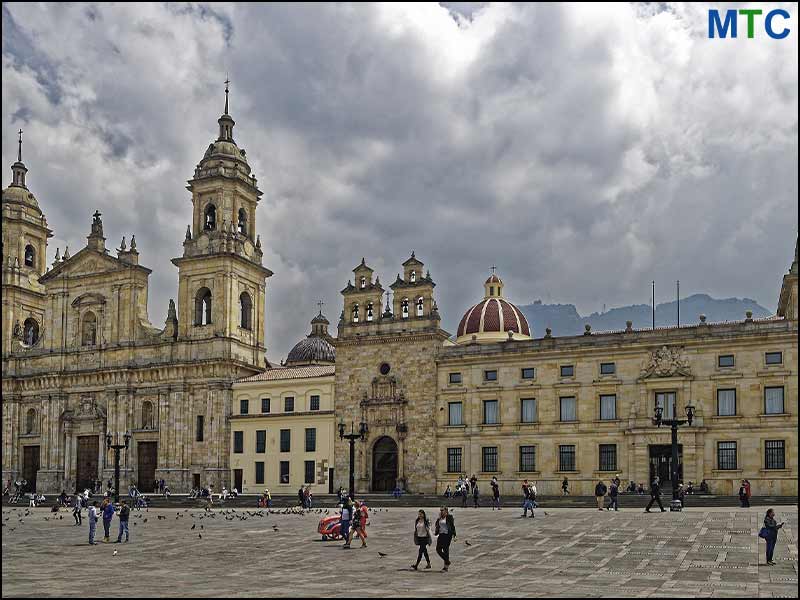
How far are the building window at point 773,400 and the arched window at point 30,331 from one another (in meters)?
62.3

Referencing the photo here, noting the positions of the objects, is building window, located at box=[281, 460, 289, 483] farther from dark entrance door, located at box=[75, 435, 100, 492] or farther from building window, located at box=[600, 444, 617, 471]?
building window, located at box=[600, 444, 617, 471]

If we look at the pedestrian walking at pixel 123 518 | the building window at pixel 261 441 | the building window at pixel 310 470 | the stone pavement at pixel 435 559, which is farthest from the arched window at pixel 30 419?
the pedestrian walking at pixel 123 518

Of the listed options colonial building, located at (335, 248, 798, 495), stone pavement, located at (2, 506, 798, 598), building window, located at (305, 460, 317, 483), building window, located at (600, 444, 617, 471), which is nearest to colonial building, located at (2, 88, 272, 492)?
building window, located at (305, 460, 317, 483)

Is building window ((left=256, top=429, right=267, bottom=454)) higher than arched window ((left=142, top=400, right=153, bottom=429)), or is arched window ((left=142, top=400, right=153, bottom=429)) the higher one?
arched window ((left=142, top=400, right=153, bottom=429))

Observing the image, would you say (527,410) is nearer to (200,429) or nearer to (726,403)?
(726,403)

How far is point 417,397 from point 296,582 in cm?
4099

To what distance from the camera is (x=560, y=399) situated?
58.8 m

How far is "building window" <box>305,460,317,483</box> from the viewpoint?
6675cm

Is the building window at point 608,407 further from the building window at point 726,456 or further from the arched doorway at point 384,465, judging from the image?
the arched doorway at point 384,465

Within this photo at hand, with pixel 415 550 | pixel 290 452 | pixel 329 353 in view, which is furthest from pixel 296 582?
pixel 329 353

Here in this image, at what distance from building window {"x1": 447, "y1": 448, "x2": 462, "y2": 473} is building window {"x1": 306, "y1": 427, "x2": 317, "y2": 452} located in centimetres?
1007

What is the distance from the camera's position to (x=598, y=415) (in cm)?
5762

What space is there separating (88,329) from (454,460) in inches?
1314

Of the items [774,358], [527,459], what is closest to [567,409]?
[527,459]
